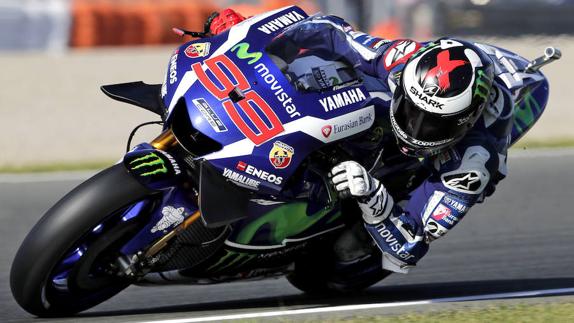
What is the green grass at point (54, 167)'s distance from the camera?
9.05m

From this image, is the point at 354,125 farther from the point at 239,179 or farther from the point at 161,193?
the point at 161,193

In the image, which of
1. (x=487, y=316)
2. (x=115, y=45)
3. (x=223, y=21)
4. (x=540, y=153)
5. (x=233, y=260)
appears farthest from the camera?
(x=115, y=45)

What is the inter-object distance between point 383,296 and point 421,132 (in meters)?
1.24

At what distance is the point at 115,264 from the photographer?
4621mm

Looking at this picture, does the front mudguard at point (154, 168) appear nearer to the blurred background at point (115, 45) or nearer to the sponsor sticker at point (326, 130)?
the sponsor sticker at point (326, 130)

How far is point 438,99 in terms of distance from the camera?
4523 mm

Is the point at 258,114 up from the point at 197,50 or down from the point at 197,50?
down

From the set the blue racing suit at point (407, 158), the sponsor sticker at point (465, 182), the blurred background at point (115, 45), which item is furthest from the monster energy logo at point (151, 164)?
the blurred background at point (115, 45)

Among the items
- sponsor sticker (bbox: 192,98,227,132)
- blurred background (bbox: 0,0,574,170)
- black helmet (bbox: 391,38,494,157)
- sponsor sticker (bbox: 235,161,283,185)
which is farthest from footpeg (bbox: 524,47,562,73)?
blurred background (bbox: 0,0,574,170)

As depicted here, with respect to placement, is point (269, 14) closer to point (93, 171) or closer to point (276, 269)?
point (276, 269)

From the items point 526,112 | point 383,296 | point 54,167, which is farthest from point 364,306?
point 54,167

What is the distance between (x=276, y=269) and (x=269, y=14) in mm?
1175

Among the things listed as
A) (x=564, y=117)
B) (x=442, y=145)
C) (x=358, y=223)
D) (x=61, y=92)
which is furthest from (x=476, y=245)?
(x=61, y=92)

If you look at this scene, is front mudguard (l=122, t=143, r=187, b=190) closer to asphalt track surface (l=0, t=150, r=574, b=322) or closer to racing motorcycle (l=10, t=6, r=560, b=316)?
racing motorcycle (l=10, t=6, r=560, b=316)
